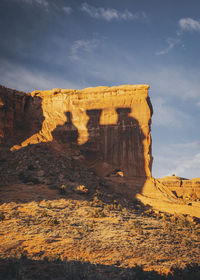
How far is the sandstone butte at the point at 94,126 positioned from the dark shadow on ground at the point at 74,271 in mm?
→ 21392

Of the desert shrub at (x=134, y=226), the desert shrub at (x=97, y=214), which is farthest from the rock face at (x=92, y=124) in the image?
the desert shrub at (x=134, y=226)

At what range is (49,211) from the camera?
51.2 ft

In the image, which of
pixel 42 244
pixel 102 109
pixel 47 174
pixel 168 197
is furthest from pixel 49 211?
pixel 102 109

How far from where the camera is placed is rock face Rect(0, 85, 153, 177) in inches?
1270

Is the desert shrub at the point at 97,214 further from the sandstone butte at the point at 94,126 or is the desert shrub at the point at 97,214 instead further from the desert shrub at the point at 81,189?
the sandstone butte at the point at 94,126

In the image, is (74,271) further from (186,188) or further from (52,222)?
(186,188)

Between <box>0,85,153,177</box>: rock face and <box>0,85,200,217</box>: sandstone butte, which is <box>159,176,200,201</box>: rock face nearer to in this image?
<box>0,85,200,217</box>: sandstone butte

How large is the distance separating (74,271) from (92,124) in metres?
27.0

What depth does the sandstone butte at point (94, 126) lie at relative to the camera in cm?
3186

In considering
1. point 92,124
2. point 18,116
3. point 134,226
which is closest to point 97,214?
point 134,226

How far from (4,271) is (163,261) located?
252 inches

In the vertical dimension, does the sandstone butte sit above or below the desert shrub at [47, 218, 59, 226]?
above

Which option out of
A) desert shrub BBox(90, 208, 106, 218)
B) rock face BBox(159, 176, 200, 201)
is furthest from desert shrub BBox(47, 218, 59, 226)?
rock face BBox(159, 176, 200, 201)

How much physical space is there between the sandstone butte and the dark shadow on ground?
21392 mm
